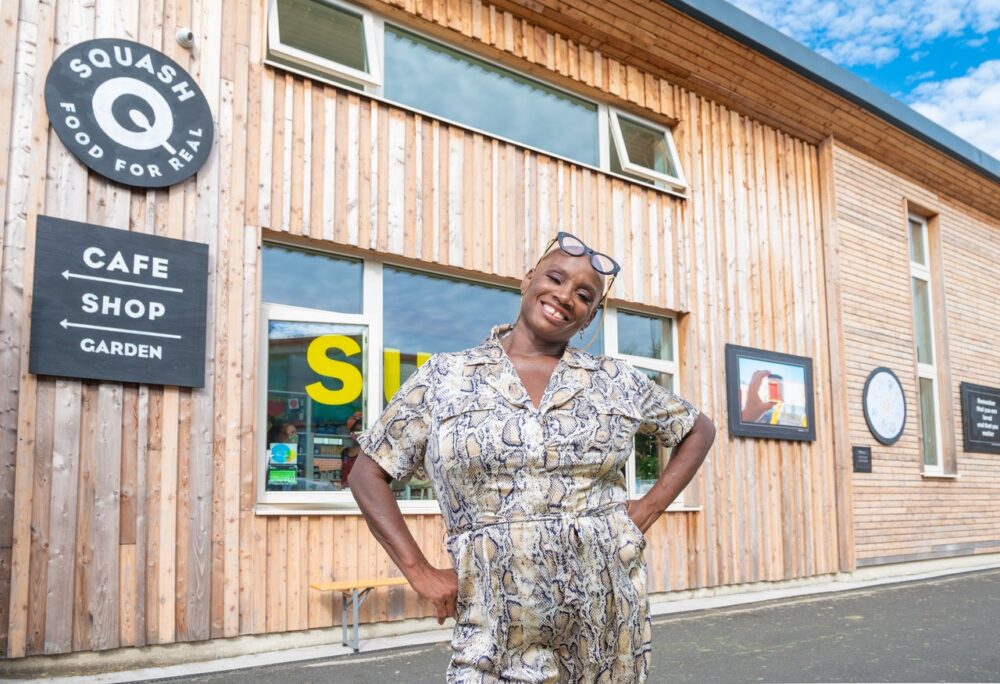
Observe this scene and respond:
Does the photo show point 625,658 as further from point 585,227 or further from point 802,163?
point 802,163

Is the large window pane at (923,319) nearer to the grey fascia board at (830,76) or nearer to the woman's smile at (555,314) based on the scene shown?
the grey fascia board at (830,76)

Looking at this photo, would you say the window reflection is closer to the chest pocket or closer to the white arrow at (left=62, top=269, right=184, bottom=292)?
the white arrow at (left=62, top=269, right=184, bottom=292)

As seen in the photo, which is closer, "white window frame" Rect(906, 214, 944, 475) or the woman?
the woman

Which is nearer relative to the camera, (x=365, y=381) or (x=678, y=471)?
(x=678, y=471)

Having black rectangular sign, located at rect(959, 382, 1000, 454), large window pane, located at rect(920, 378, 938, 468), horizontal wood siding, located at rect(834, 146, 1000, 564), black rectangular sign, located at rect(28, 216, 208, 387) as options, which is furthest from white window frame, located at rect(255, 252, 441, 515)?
black rectangular sign, located at rect(959, 382, 1000, 454)

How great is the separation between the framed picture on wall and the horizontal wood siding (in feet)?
2.78

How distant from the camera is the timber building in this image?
5.47 m

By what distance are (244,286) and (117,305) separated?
0.87m

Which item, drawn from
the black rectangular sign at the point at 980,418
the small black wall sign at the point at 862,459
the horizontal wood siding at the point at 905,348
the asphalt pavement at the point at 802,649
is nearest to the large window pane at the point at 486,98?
the horizontal wood siding at the point at 905,348

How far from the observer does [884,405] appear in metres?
11.3

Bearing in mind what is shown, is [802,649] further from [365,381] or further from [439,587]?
[439,587]

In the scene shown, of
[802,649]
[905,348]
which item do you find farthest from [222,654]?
[905,348]

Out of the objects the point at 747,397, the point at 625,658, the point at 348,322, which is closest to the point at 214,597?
the point at 348,322

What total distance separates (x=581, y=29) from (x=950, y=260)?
24.9 ft
